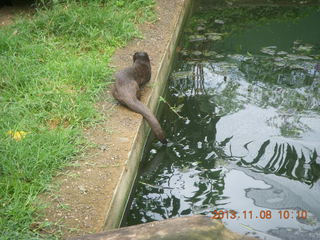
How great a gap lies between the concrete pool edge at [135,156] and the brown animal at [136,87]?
0.15 meters

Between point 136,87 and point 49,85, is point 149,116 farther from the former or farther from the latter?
point 49,85

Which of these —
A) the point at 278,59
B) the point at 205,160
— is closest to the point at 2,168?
the point at 205,160

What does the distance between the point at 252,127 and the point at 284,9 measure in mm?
4934

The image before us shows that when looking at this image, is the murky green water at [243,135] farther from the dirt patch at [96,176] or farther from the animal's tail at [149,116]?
the dirt patch at [96,176]

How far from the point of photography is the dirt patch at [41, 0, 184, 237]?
12.7 feet

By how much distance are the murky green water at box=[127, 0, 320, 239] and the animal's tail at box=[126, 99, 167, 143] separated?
0.24 m

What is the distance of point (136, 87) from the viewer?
5801 mm

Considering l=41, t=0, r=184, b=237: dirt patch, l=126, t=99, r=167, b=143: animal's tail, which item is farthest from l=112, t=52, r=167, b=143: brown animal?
l=41, t=0, r=184, b=237: dirt patch
